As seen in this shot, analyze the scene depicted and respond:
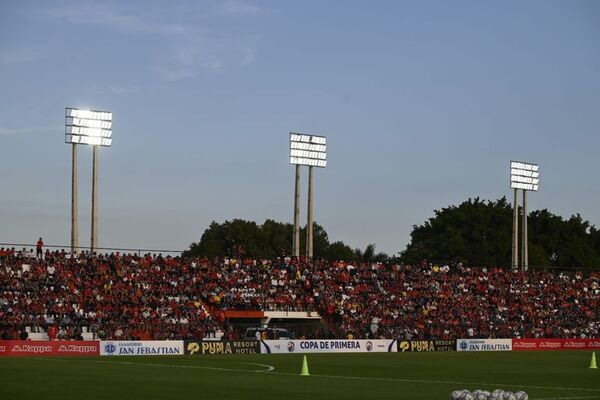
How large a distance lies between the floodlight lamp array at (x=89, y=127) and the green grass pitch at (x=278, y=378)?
22946 millimetres

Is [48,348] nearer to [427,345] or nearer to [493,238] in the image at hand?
[427,345]

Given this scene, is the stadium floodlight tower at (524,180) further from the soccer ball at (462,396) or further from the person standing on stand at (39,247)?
the soccer ball at (462,396)

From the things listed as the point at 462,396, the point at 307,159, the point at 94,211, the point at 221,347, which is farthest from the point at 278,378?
the point at 307,159

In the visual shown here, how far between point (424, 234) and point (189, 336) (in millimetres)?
90380


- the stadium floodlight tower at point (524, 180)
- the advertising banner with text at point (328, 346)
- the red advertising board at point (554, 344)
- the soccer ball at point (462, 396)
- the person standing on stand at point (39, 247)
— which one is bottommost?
the red advertising board at point (554, 344)

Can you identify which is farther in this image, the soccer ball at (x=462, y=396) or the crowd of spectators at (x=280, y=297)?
the crowd of spectators at (x=280, y=297)

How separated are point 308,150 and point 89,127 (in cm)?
1806

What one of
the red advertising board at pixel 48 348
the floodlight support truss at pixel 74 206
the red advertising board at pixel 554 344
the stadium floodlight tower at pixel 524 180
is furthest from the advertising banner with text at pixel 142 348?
the stadium floodlight tower at pixel 524 180

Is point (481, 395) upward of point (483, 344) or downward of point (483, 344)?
upward

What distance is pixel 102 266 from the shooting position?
2522 inches

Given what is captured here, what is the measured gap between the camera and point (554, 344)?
7362cm

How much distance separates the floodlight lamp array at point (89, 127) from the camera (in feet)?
229

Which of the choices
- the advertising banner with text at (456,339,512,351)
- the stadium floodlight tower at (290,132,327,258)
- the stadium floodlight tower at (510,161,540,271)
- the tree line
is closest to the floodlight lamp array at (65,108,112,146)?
the stadium floodlight tower at (290,132,327,258)

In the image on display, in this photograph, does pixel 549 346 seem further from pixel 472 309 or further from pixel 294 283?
pixel 294 283
